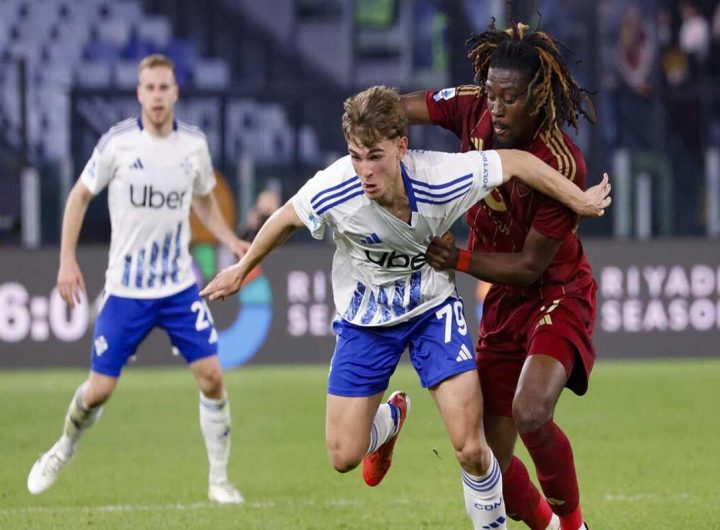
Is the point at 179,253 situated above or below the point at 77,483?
above

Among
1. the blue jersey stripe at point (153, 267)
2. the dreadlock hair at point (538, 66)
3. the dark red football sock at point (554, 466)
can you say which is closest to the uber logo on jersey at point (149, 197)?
the blue jersey stripe at point (153, 267)

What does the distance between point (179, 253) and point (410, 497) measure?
74.6 inches

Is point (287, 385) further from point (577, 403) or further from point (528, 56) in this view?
point (528, 56)

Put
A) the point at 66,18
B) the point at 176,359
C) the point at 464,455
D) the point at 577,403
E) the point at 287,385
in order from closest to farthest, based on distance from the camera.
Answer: the point at 464,455
the point at 577,403
the point at 287,385
the point at 176,359
the point at 66,18

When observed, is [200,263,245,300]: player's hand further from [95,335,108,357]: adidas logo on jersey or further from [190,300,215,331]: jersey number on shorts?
[95,335,108,357]: adidas logo on jersey

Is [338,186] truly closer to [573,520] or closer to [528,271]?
[528,271]

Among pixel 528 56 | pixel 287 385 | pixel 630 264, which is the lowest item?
pixel 287 385

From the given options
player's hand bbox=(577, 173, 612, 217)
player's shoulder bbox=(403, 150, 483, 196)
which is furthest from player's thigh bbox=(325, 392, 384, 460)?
player's hand bbox=(577, 173, 612, 217)

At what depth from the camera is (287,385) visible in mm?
13328

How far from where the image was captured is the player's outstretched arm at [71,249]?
313 inches

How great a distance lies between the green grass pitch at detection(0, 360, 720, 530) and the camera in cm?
748

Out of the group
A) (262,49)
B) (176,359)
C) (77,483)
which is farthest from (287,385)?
(262,49)

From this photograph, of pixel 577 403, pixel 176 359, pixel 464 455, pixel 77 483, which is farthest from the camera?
pixel 176 359

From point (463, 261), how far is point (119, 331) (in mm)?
2787
